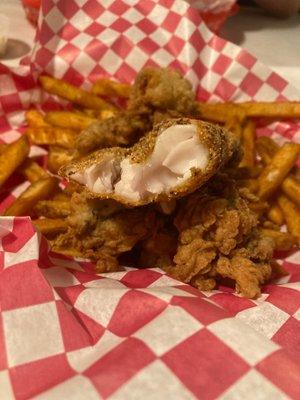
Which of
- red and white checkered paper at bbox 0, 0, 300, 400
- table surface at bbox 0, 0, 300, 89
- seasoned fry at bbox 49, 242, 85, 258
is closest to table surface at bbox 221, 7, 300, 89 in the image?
table surface at bbox 0, 0, 300, 89

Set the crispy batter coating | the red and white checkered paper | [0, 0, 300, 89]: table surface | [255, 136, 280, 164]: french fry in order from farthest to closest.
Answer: [0, 0, 300, 89]: table surface
[255, 136, 280, 164]: french fry
the crispy batter coating
the red and white checkered paper

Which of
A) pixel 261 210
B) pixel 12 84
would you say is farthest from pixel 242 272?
pixel 12 84

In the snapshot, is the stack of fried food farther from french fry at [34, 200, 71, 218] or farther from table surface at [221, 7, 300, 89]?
table surface at [221, 7, 300, 89]

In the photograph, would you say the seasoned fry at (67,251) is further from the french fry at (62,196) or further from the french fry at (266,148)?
the french fry at (266,148)

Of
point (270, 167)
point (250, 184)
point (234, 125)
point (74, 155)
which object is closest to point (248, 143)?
point (234, 125)

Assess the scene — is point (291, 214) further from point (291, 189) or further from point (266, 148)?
point (266, 148)
